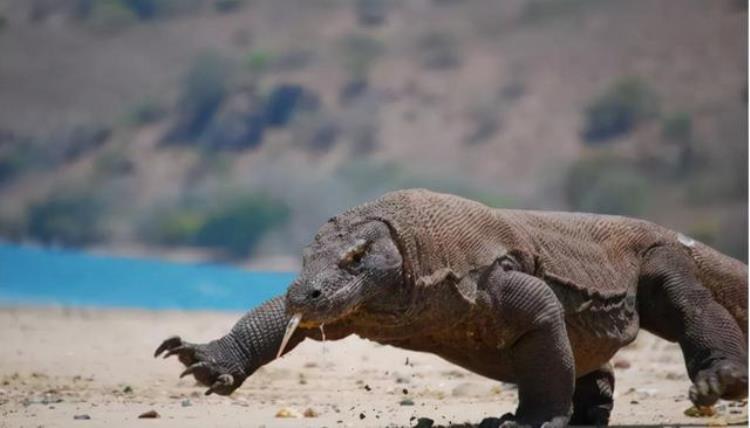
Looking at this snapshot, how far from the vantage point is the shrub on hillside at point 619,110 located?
59.7 meters

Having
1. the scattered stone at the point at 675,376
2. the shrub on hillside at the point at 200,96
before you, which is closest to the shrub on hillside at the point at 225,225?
the shrub on hillside at the point at 200,96

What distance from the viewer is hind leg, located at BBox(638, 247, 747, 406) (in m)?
8.44

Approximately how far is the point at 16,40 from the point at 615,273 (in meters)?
60.0

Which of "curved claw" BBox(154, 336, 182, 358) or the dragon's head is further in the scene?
"curved claw" BBox(154, 336, 182, 358)

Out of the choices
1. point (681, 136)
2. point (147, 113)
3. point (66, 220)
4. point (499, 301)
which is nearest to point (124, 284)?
point (66, 220)

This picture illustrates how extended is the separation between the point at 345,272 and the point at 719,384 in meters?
2.25

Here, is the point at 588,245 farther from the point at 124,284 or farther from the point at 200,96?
the point at 200,96

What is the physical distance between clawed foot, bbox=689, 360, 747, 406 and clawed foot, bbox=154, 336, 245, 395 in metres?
2.43

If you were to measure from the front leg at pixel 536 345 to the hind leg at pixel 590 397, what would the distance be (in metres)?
1.55

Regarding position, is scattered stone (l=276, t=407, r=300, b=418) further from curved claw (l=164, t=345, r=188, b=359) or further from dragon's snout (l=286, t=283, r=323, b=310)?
dragon's snout (l=286, t=283, r=323, b=310)

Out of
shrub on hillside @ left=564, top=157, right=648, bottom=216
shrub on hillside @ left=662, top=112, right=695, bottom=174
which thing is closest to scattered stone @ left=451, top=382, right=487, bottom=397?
shrub on hillside @ left=564, top=157, right=648, bottom=216

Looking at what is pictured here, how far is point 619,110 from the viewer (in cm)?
6009

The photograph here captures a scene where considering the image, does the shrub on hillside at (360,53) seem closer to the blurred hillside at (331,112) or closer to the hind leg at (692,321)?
the blurred hillside at (331,112)

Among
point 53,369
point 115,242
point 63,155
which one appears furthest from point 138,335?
point 63,155
